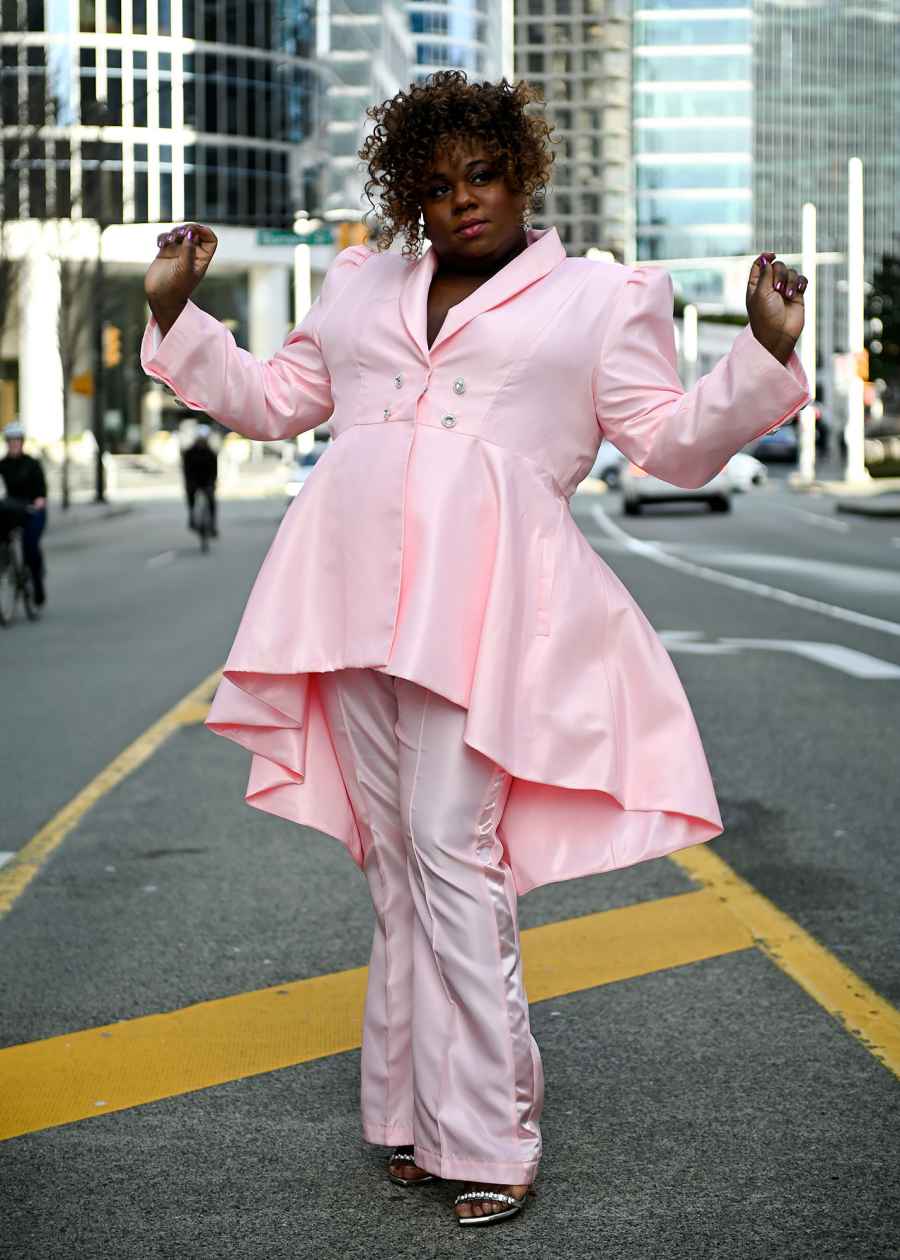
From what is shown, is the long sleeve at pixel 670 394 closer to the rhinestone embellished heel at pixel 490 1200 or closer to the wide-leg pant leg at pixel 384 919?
the wide-leg pant leg at pixel 384 919

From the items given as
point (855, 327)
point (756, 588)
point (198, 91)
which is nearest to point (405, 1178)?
point (756, 588)

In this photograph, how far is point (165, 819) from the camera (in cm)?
760

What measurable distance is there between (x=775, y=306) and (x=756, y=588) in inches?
603

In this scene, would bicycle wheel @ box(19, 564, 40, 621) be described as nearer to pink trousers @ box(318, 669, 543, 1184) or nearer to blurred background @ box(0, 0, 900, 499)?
blurred background @ box(0, 0, 900, 499)

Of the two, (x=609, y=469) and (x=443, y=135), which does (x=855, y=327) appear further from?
(x=443, y=135)

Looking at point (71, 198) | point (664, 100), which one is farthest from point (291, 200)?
point (664, 100)

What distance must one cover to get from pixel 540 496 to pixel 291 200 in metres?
86.7

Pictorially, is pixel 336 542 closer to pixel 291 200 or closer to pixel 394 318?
pixel 394 318

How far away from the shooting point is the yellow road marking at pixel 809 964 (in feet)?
15.2

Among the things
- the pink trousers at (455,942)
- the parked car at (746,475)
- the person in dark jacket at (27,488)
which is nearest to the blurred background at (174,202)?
the pink trousers at (455,942)

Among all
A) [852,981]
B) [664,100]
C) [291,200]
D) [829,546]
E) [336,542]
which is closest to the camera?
[336,542]

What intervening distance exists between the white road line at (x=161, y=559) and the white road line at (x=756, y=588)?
5595 millimetres

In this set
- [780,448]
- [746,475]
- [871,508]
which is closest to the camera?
[871,508]

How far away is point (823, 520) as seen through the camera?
34.5 m
